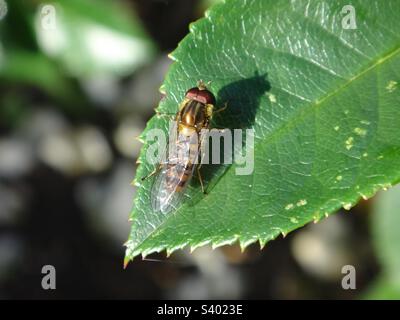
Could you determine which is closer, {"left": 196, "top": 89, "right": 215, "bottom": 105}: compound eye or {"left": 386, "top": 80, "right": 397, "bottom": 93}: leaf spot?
{"left": 386, "top": 80, "right": 397, "bottom": 93}: leaf spot

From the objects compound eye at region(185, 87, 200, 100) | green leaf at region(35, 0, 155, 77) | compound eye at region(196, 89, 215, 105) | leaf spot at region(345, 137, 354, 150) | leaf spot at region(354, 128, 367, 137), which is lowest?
leaf spot at region(345, 137, 354, 150)

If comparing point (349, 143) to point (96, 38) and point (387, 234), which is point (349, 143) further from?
point (96, 38)

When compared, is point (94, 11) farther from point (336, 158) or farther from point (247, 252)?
point (336, 158)

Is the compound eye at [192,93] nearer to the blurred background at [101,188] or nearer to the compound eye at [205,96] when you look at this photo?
the compound eye at [205,96]

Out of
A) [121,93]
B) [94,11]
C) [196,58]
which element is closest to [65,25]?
[94,11]

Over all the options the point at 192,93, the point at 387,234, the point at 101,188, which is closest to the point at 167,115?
the point at 192,93

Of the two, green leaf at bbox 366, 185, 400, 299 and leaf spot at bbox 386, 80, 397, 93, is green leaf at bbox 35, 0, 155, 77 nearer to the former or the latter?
green leaf at bbox 366, 185, 400, 299

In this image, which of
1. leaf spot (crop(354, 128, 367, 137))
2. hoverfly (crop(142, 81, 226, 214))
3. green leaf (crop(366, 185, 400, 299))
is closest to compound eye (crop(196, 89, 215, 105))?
hoverfly (crop(142, 81, 226, 214))
